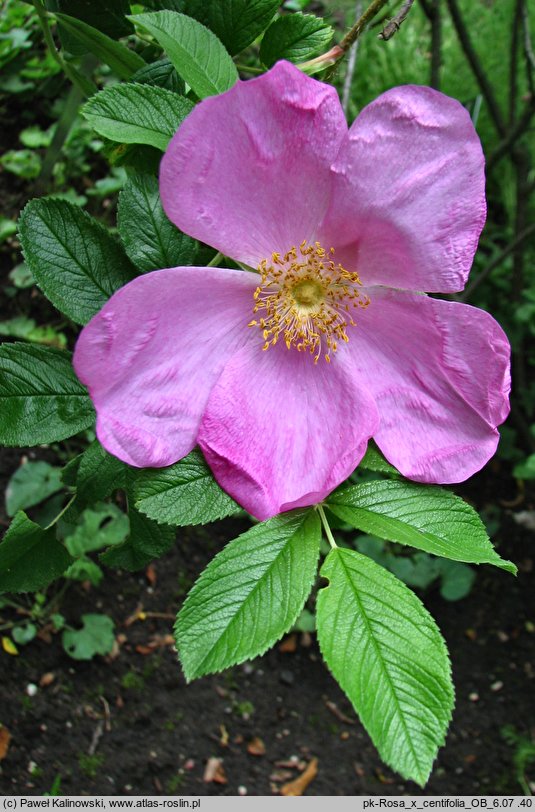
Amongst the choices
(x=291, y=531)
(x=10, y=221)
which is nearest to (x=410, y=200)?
(x=291, y=531)

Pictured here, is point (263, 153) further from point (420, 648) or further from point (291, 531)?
point (420, 648)

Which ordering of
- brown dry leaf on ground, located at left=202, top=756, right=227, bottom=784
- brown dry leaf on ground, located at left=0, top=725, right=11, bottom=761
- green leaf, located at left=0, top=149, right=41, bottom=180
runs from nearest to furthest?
brown dry leaf on ground, located at left=0, top=725, right=11, bottom=761 < brown dry leaf on ground, located at left=202, top=756, right=227, bottom=784 < green leaf, located at left=0, top=149, right=41, bottom=180

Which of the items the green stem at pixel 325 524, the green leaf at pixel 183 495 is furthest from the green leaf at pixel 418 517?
the green leaf at pixel 183 495

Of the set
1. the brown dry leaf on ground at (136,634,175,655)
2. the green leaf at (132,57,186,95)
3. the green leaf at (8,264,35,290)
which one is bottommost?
the brown dry leaf on ground at (136,634,175,655)

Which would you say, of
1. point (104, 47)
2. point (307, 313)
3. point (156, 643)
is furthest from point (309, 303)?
point (156, 643)

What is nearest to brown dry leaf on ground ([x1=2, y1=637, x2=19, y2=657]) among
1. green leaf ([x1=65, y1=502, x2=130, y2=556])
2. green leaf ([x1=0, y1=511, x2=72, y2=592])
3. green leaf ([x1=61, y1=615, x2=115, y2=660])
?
green leaf ([x1=61, y1=615, x2=115, y2=660])

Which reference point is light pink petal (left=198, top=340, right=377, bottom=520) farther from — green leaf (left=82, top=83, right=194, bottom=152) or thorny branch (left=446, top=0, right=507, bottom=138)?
thorny branch (left=446, top=0, right=507, bottom=138)
